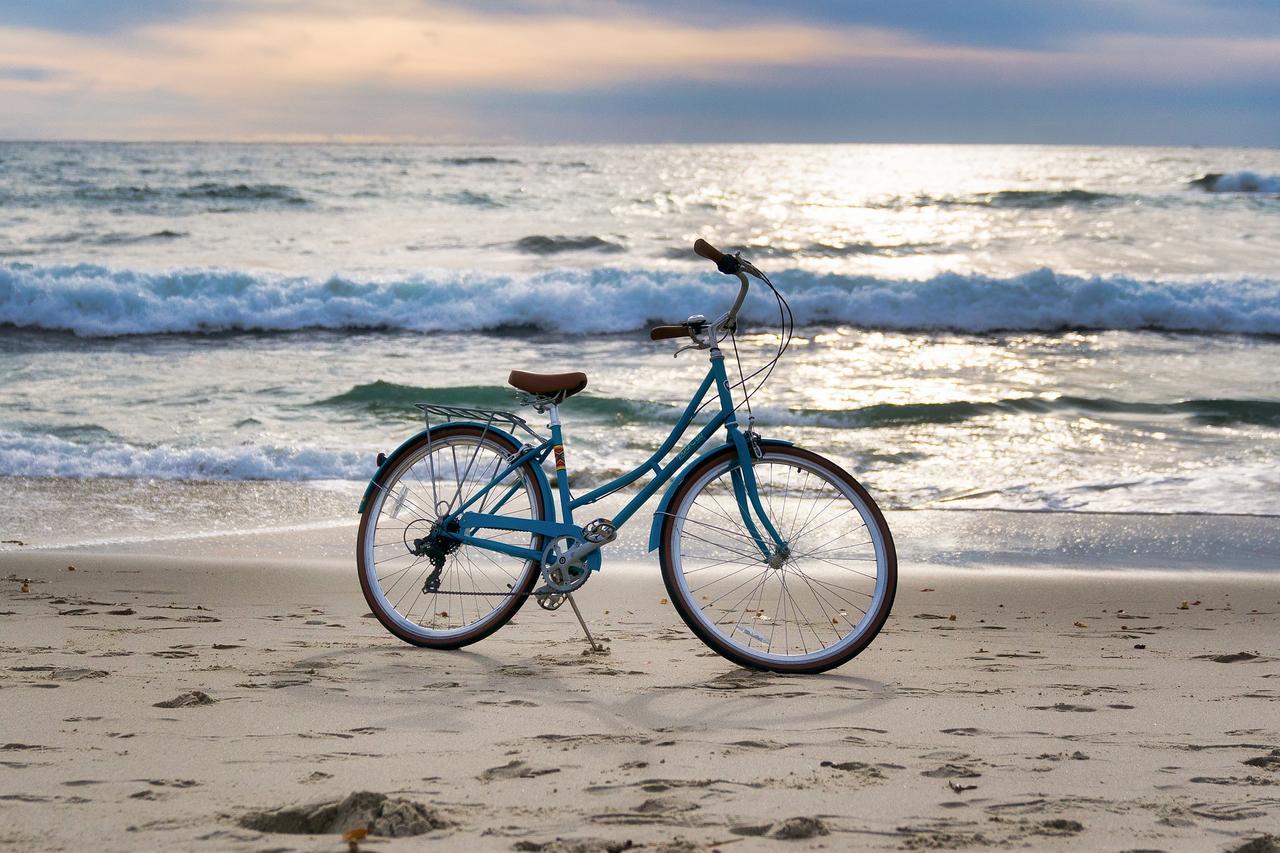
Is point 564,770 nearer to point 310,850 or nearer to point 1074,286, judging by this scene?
point 310,850

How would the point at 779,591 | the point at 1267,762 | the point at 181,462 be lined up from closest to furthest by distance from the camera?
1. the point at 1267,762
2. the point at 779,591
3. the point at 181,462

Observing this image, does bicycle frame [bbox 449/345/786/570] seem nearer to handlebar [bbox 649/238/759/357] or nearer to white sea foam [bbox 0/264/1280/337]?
handlebar [bbox 649/238/759/357]

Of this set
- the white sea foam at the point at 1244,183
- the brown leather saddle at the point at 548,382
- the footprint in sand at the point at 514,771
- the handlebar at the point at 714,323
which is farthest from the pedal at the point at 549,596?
the white sea foam at the point at 1244,183

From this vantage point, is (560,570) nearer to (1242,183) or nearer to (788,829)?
(788,829)

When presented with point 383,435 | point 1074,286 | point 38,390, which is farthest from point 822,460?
point 1074,286

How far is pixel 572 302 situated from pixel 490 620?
14358 millimetres

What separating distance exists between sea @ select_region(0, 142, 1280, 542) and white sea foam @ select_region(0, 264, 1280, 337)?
0.19 ft

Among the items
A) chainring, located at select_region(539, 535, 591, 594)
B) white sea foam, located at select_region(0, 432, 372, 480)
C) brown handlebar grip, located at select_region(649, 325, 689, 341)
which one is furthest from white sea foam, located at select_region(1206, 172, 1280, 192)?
chainring, located at select_region(539, 535, 591, 594)

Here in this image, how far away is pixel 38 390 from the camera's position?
10820mm

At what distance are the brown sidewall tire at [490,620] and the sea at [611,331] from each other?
8.07ft

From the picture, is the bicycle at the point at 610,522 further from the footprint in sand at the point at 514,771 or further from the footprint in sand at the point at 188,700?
the footprint in sand at the point at 514,771

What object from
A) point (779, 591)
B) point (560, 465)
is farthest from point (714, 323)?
point (779, 591)

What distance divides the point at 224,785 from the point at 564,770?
2.67 feet

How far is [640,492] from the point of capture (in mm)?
3848
